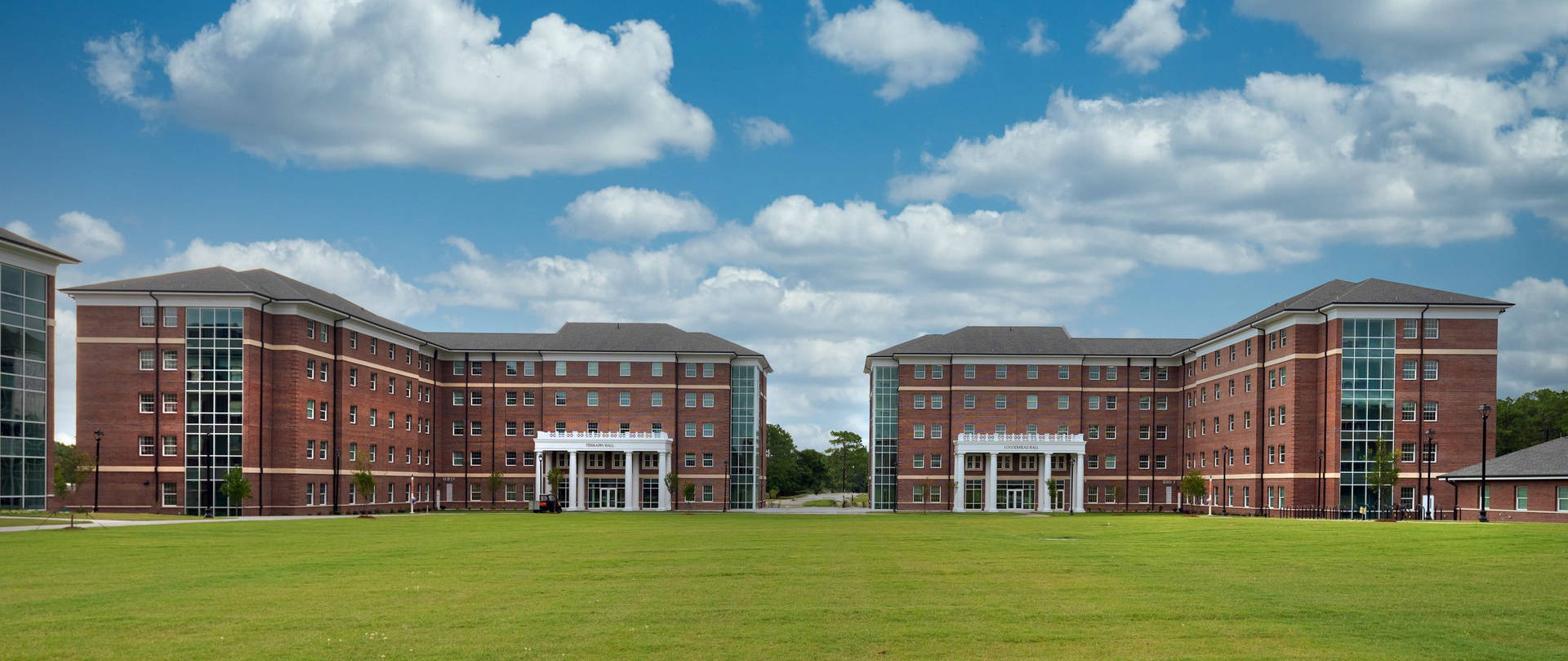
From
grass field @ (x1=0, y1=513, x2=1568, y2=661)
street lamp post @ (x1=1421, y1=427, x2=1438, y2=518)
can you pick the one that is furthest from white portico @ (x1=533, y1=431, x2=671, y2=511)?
grass field @ (x1=0, y1=513, x2=1568, y2=661)

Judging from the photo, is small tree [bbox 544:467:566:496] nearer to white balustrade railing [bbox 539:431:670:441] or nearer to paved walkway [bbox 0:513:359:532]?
white balustrade railing [bbox 539:431:670:441]

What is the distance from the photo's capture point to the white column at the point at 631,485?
3445 inches

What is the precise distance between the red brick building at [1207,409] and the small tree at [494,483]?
89.9 ft

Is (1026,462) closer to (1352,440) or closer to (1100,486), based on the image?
(1100,486)

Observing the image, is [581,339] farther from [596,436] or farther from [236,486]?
[236,486]

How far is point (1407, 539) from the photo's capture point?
30531 millimetres

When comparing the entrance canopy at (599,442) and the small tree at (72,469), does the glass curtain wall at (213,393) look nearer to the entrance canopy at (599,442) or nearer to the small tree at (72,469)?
the small tree at (72,469)

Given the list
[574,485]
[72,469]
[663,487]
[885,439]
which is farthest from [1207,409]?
[72,469]

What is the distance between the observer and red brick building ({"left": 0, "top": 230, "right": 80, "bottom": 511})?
50.6 m

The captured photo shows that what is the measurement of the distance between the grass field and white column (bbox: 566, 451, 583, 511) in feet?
173

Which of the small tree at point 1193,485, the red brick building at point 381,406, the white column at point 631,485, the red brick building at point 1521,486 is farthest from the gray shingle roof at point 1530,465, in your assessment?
the white column at point 631,485

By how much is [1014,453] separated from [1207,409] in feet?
45.3

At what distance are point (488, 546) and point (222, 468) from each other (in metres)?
37.5

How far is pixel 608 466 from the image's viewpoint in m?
89.1
